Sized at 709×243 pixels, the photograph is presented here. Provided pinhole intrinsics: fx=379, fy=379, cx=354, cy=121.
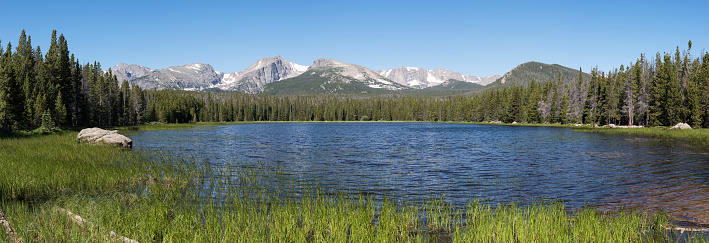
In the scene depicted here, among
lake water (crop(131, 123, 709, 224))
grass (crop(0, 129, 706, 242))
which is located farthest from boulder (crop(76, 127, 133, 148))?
grass (crop(0, 129, 706, 242))

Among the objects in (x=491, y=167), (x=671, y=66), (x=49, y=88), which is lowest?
(x=491, y=167)

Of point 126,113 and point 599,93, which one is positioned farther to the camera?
point 126,113

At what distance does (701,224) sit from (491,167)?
15.4 meters

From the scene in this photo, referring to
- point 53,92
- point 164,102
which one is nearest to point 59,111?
point 53,92

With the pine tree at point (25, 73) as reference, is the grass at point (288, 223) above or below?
below

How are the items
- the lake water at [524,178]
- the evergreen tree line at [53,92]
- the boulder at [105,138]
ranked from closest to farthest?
the lake water at [524,178]
the boulder at [105,138]
the evergreen tree line at [53,92]

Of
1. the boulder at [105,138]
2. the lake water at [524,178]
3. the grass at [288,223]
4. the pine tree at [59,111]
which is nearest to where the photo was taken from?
the grass at [288,223]

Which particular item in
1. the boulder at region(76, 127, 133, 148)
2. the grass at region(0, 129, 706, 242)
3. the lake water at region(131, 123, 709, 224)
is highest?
the boulder at region(76, 127, 133, 148)

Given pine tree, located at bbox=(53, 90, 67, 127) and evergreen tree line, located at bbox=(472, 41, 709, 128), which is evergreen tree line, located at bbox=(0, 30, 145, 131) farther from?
evergreen tree line, located at bbox=(472, 41, 709, 128)

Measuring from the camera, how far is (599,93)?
4230 inches

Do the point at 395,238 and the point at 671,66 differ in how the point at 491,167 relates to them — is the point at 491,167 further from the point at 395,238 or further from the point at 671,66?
the point at 671,66

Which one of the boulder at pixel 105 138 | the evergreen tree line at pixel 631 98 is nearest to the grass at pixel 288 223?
the boulder at pixel 105 138

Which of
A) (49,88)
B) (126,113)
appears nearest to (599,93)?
(49,88)

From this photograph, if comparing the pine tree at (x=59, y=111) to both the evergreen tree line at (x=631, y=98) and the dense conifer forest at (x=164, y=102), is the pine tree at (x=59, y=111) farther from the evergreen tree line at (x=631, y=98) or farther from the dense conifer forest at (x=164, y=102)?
the evergreen tree line at (x=631, y=98)
